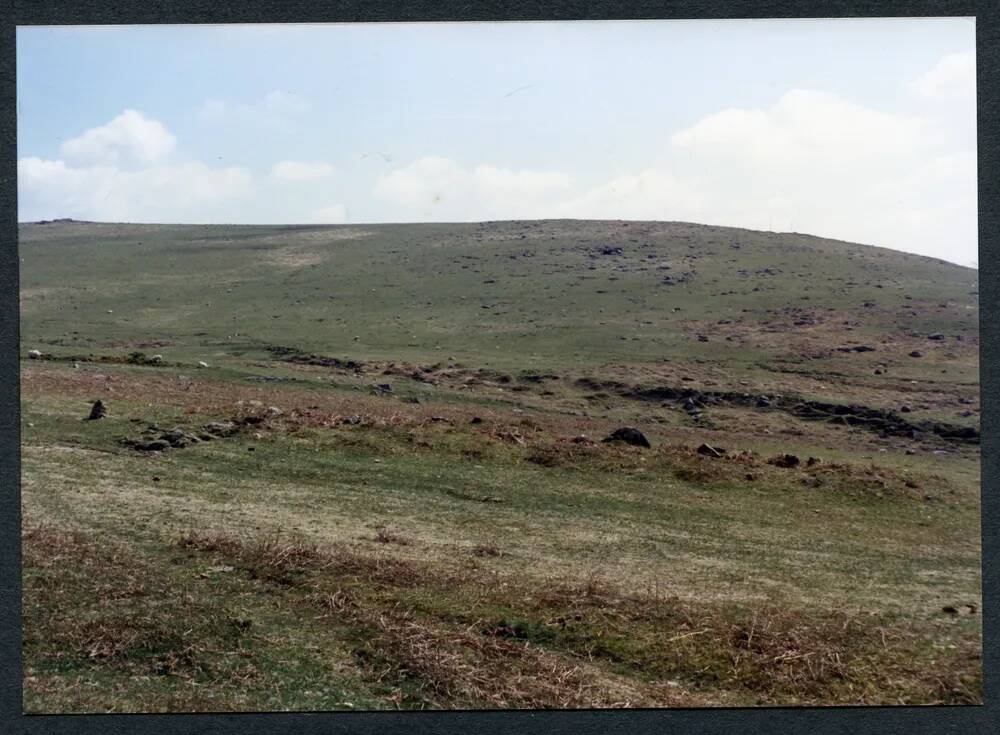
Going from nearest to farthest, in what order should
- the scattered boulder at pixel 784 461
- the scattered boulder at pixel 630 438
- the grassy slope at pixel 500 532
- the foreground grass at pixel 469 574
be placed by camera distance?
the foreground grass at pixel 469 574, the grassy slope at pixel 500 532, the scattered boulder at pixel 784 461, the scattered boulder at pixel 630 438

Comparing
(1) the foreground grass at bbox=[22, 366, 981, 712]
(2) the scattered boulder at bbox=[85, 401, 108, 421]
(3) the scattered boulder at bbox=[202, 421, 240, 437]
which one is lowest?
(1) the foreground grass at bbox=[22, 366, 981, 712]

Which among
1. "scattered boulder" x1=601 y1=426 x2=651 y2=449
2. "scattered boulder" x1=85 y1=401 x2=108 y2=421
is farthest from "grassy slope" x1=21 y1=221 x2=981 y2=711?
"scattered boulder" x1=601 y1=426 x2=651 y2=449

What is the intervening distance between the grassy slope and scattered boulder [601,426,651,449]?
0.90 m

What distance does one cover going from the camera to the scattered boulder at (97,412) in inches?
792

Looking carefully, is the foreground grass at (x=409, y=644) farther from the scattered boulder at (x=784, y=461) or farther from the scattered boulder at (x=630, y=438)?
the scattered boulder at (x=630, y=438)

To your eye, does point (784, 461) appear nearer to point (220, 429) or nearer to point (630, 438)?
point (630, 438)

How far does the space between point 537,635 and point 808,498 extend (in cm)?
996

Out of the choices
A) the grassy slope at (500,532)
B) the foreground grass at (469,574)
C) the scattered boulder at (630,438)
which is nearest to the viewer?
the foreground grass at (469,574)

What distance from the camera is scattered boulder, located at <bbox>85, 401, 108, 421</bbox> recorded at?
2012cm

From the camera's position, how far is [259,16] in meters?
9.24

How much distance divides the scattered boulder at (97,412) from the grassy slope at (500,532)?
36 centimetres

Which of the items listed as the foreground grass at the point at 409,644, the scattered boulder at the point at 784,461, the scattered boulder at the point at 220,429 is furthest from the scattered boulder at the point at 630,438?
the foreground grass at the point at 409,644

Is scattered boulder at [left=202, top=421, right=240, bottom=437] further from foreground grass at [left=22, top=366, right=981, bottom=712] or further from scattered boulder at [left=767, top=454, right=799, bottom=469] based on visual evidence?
scattered boulder at [left=767, top=454, right=799, bottom=469]

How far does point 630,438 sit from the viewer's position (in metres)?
22.3
